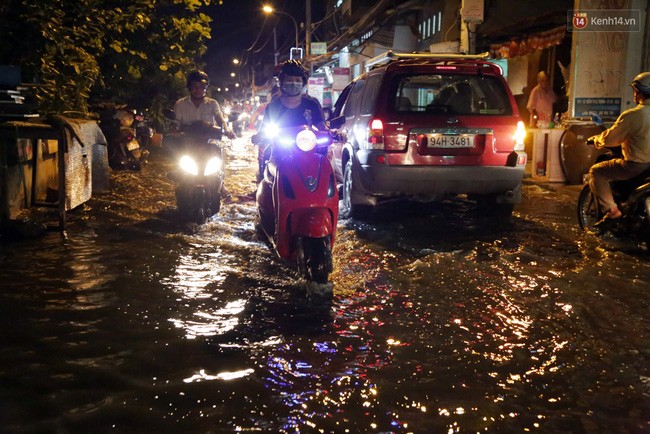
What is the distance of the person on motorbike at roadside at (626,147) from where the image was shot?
6.57m

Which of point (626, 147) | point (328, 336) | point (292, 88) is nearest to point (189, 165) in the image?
point (292, 88)

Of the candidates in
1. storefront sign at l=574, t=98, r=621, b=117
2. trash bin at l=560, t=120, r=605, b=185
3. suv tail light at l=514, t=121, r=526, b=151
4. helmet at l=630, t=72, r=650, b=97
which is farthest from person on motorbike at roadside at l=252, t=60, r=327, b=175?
storefront sign at l=574, t=98, r=621, b=117

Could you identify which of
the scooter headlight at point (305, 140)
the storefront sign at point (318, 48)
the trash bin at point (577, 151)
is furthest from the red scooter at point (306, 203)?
the storefront sign at point (318, 48)

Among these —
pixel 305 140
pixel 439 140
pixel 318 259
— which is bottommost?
pixel 318 259

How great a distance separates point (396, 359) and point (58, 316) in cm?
241

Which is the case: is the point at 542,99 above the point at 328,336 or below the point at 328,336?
above

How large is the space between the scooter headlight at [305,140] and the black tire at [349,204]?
11.2 ft

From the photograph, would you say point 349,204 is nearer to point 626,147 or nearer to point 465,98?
point 465,98

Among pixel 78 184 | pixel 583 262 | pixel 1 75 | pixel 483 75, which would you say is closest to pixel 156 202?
pixel 78 184

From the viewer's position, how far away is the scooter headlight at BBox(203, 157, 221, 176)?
27.1 ft

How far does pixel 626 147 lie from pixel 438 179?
214cm

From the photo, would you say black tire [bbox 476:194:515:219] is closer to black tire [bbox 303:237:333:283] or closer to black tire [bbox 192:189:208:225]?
black tire [bbox 192:189:208:225]

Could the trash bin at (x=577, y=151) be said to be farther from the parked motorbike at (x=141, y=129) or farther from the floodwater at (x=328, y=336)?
the parked motorbike at (x=141, y=129)

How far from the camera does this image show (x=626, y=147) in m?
6.75
